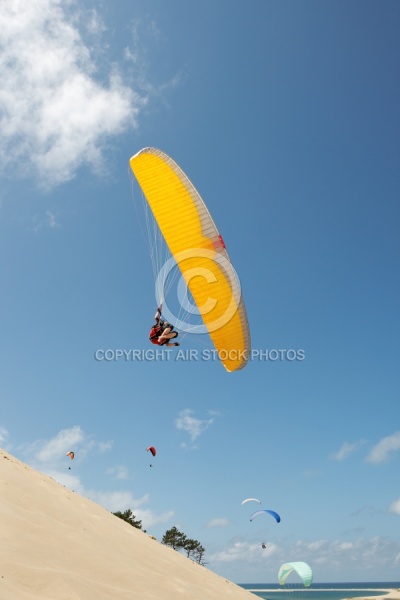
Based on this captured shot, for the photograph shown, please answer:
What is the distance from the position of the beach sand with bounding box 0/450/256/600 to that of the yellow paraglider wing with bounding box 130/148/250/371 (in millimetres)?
6989

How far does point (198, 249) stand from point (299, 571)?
100 ft

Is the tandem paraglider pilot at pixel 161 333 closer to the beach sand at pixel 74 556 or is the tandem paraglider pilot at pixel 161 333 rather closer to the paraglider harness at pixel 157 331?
the paraglider harness at pixel 157 331

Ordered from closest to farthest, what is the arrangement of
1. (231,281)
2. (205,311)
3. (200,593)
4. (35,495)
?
(200,593) → (35,495) → (231,281) → (205,311)

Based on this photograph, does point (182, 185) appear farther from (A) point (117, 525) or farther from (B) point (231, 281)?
(A) point (117, 525)

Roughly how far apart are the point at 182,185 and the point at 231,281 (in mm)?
3629

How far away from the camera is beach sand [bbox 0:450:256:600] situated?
5.34 metres

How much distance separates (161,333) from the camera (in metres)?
16.2

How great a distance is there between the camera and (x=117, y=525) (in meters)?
9.91

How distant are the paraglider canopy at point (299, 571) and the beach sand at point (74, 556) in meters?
27.4

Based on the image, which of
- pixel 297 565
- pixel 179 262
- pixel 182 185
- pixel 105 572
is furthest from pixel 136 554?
pixel 297 565

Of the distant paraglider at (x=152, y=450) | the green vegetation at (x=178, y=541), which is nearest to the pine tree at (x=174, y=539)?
the green vegetation at (x=178, y=541)

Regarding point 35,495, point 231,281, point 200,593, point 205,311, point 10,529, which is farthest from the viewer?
point 205,311

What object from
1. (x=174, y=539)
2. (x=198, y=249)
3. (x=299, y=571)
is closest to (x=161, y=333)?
(x=198, y=249)

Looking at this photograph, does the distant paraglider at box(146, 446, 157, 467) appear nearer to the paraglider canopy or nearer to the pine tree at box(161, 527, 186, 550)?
the paraglider canopy
